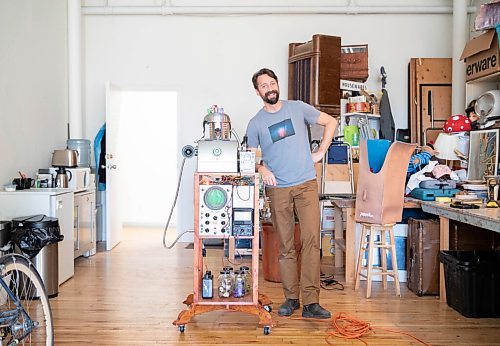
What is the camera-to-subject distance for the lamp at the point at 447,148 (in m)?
5.35

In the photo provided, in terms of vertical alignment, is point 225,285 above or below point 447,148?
below

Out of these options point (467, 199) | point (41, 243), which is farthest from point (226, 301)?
point (467, 199)

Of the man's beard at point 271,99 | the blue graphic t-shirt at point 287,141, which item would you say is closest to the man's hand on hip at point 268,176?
the blue graphic t-shirt at point 287,141

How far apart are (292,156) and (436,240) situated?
4.59ft

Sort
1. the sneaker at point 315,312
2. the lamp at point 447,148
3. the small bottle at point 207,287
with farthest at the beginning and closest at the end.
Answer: the lamp at point 447,148
the sneaker at point 315,312
the small bottle at point 207,287

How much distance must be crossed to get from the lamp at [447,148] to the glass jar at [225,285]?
2727 mm

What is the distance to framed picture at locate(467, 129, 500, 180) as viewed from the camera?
4961mm

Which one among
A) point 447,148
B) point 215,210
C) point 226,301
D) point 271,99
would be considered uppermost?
point 271,99

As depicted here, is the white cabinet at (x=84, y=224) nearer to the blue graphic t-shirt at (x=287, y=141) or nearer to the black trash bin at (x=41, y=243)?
the black trash bin at (x=41, y=243)

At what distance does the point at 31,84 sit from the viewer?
5.47 meters

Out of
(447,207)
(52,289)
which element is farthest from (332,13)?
(52,289)

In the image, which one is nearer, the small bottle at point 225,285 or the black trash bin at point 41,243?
the small bottle at point 225,285

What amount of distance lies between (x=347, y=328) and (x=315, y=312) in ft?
0.91

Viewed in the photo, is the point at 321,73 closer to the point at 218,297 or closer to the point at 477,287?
the point at 477,287
